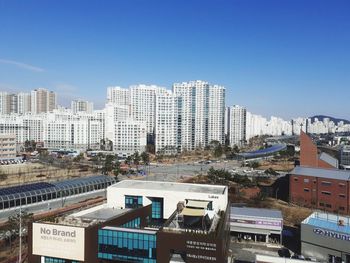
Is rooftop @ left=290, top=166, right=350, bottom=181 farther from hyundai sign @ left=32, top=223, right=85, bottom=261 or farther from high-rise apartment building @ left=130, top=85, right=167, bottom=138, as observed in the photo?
high-rise apartment building @ left=130, top=85, right=167, bottom=138

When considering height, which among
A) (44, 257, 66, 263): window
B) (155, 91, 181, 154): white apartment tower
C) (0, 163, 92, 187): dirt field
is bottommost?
(0, 163, 92, 187): dirt field

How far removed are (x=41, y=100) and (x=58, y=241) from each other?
71.9 m

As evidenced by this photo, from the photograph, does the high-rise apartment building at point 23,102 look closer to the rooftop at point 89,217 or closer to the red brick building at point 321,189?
the red brick building at point 321,189

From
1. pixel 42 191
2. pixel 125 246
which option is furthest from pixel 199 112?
pixel 125 246

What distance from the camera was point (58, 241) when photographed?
9.80m

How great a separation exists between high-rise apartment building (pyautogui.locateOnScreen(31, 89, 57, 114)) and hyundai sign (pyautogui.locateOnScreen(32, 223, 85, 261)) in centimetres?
6983

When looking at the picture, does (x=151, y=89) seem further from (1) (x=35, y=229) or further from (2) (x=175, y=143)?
(1) (x=35, y=229)

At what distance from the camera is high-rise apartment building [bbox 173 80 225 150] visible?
54812mm

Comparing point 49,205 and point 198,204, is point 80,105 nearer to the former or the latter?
point 49,205

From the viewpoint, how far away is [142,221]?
39.9 feet

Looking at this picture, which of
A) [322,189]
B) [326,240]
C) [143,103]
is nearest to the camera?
[326,240]

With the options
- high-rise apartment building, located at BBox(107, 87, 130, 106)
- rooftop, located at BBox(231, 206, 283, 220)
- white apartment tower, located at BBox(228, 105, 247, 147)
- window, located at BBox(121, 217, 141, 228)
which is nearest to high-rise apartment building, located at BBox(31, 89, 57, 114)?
high-rise apartment building, located at BBox(107, 87, 130, 106)

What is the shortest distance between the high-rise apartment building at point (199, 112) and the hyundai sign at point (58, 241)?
43.9 meters

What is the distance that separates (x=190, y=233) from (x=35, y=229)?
4728mm
